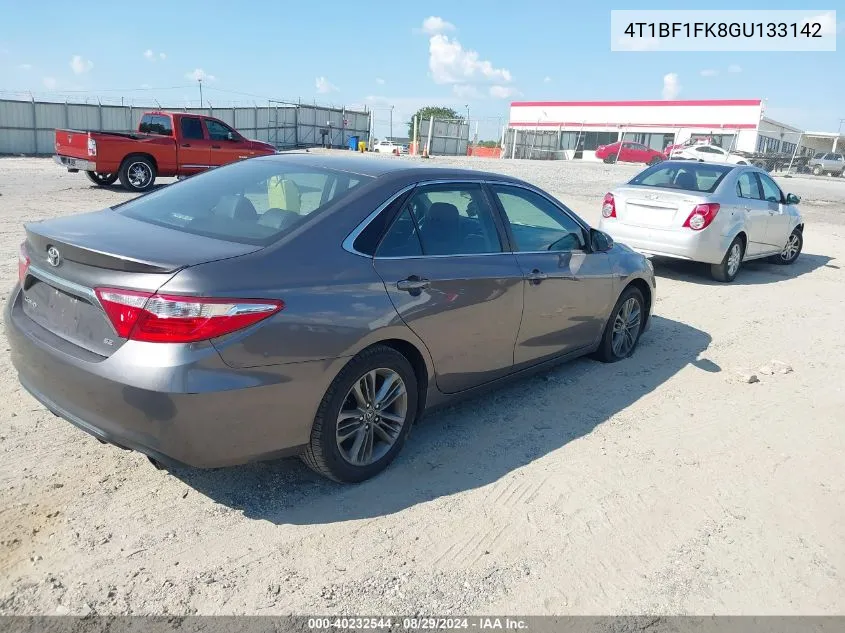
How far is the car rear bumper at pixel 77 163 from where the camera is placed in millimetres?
14805

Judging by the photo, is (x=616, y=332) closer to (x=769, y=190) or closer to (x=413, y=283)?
(x=413, y=283)

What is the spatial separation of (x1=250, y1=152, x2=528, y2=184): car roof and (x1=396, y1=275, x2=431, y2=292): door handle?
2.08 ft

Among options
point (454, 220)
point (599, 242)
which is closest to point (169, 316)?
point (454, 220)

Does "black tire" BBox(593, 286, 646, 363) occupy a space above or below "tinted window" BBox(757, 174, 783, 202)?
below

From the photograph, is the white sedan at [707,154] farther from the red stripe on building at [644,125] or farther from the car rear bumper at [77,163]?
the car rear bumper at [77,163]

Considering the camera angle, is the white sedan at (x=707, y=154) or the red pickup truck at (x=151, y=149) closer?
the red pickup truck at (x=151, y=149)

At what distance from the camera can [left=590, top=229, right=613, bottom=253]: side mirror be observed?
5262mm

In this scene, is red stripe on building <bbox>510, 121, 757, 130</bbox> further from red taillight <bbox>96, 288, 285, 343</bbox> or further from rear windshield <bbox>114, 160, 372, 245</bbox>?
red taillight <bbox>96, 288, 285, 343</bbox>

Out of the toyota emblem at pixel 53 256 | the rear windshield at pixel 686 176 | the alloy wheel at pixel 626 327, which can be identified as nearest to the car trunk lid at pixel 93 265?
the toyota emblem at pixel 53 256

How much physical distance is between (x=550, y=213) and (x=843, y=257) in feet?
33.9

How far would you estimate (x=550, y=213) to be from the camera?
5062 mm

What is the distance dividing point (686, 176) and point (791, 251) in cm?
330

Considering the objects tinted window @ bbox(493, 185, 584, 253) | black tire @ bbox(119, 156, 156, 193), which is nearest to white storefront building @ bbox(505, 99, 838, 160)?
black tire @ bbox(119, 156, 156, 193)

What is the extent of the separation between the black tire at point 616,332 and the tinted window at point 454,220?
1.75 m
